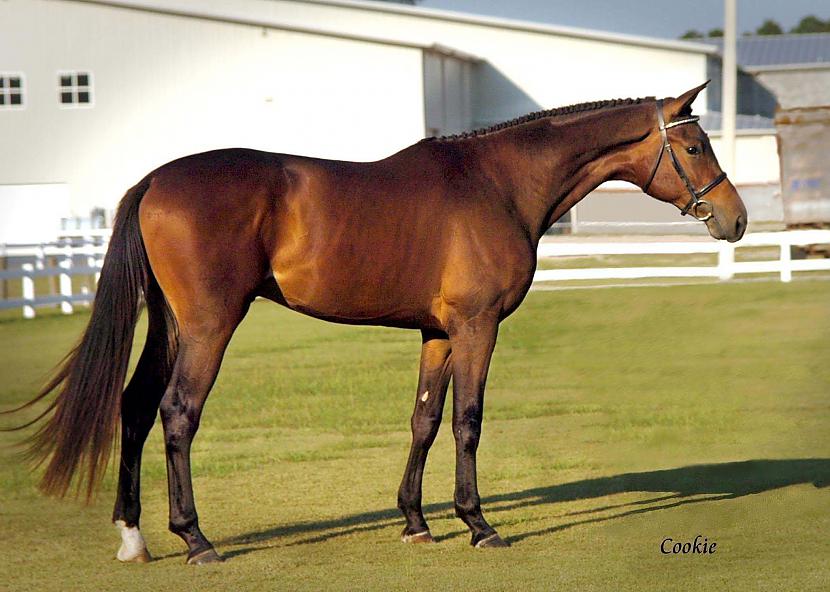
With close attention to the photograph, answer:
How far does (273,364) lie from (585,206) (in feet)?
94.7

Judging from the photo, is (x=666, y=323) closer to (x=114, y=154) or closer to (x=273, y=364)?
(x=273, y=364)

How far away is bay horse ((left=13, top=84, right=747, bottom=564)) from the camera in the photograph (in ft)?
20.5

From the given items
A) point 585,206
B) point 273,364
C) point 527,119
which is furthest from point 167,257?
point 585,206

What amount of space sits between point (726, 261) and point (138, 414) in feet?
55.7

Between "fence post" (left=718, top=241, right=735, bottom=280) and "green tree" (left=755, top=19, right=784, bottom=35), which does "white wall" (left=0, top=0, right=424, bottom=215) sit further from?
"green tree" (left=755, top=19, right=784, bottom=35)

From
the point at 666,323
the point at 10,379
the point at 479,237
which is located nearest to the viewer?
the point at 479,237

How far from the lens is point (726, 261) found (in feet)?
72.2

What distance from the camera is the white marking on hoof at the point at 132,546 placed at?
641 cm

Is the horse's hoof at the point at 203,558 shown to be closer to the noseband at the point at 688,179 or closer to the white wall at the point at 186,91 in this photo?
the noseband at the point at 688,179

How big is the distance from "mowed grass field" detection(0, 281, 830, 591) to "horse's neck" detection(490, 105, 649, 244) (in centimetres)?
185

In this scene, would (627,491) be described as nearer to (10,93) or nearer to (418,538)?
(418,538)

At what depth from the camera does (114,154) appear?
37.8 m

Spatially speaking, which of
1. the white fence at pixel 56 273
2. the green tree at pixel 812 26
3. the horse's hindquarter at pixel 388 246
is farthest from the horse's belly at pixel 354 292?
the green tree at pixel 812 26

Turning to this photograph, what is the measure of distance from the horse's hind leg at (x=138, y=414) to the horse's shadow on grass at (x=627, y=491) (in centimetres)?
53
